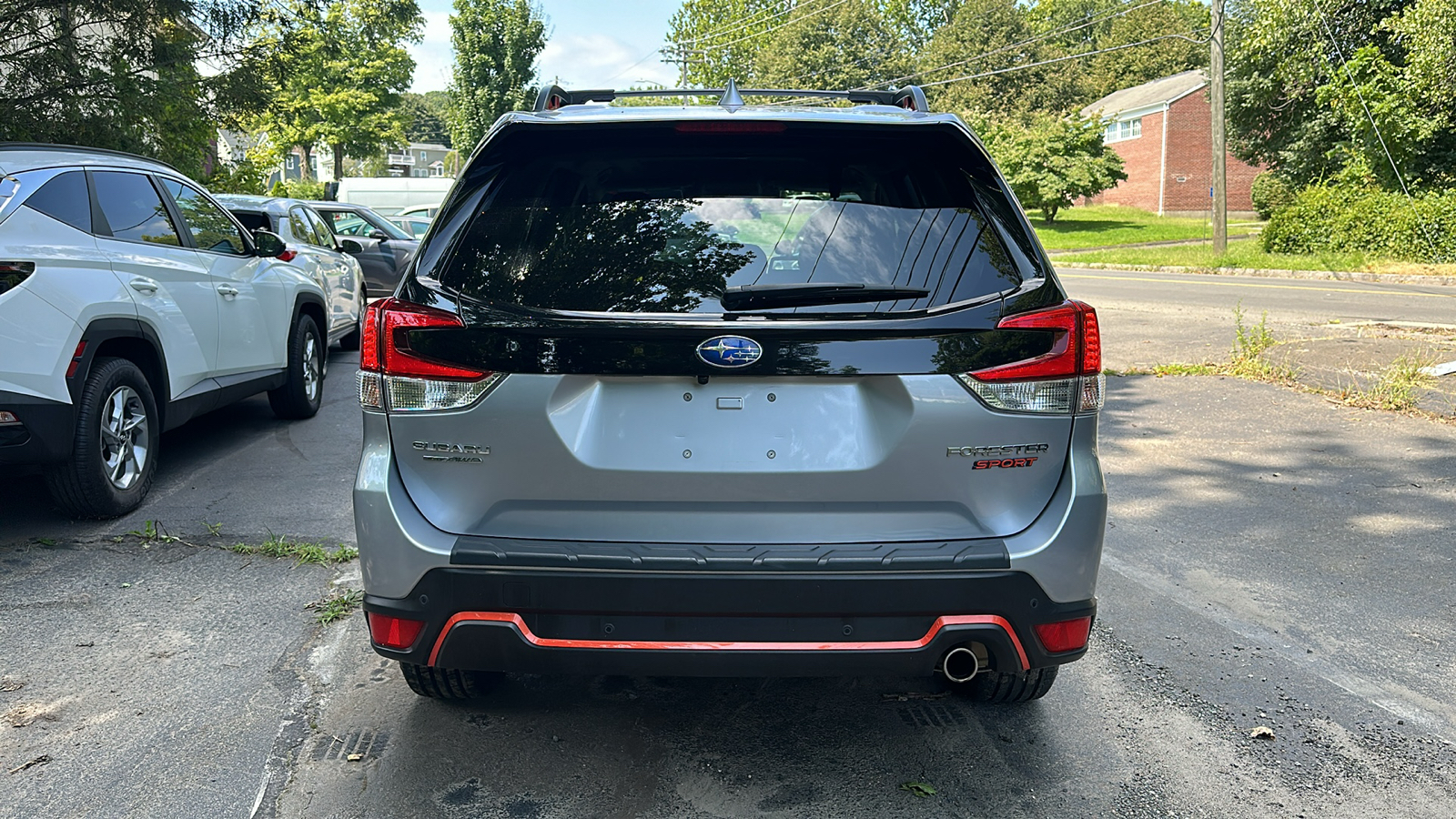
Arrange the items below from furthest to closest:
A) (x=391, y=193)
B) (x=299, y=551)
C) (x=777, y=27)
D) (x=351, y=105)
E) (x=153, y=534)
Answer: (x=777, y=27) → (x=351, y=105) → (x=391, y=193) → (x=153, y=534) → (x=299, y=551)

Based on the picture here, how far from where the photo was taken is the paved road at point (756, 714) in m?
3.11

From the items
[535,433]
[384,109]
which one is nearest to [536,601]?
[535,433]

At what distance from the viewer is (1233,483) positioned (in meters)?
6.54

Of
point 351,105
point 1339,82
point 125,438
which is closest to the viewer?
point 125,438

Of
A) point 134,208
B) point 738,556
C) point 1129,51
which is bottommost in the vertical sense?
point 738,556

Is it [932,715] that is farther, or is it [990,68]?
[990,68]

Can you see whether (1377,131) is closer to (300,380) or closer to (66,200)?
(300,380)

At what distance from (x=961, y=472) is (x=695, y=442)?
0.65m

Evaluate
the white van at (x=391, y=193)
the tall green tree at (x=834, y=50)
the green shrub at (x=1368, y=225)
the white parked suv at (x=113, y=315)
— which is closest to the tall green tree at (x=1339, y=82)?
the green shrub at (x=1368, y=225)

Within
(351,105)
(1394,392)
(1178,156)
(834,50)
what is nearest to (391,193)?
(351,105)

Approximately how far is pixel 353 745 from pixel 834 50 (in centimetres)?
7670

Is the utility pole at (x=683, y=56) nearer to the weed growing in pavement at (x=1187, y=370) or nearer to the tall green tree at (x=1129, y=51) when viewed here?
the tall green tree at (x=1129, y=51)

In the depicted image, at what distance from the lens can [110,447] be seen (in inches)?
223

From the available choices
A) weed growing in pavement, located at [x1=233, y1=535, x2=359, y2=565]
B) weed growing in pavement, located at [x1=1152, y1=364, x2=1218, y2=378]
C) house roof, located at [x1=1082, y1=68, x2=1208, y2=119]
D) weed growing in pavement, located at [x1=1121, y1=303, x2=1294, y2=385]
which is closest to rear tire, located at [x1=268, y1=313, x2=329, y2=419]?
weed growing in pavement, located at [x1=233, y1=535, x2=359, y2=565]
